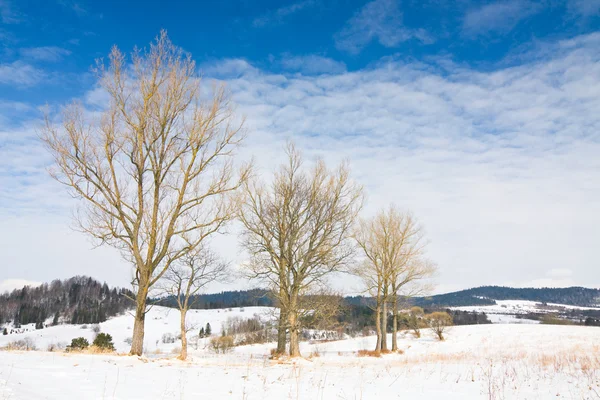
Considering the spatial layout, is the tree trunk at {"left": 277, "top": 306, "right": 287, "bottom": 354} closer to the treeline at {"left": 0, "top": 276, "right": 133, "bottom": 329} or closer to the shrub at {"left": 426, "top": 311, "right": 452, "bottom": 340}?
the shrub at {"left": 426, "top": 311, "right": 452, "bottom": 340}

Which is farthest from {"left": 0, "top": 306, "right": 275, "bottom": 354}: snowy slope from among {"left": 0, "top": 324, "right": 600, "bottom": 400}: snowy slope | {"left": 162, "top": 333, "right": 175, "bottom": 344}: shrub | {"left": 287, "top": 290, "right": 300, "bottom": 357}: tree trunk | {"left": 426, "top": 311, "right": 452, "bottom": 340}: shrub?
{"left": 0, "top": 324, "right": 600, "bottom": 400}: snowy slope

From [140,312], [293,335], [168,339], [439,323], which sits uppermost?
[140,312]

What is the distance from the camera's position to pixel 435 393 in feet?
24.6

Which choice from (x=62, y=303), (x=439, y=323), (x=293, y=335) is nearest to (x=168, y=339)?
(x=62, y=303)

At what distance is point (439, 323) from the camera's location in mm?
44844

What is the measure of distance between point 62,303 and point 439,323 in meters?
170

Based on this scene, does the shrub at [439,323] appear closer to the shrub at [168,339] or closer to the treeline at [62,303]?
the shrub at [168,339]

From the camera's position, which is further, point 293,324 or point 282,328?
point 282,328

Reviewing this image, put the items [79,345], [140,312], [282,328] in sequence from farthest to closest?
[79,345] < [282,328] < [140,312]

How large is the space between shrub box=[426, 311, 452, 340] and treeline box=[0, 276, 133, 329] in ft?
428

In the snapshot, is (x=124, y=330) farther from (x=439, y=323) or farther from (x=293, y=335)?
(x=293, y=335)

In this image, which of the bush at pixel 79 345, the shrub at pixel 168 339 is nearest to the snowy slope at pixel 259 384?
the bush at pixel 79 345

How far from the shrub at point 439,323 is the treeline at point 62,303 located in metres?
130

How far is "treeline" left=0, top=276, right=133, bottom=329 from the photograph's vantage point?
472 ft
